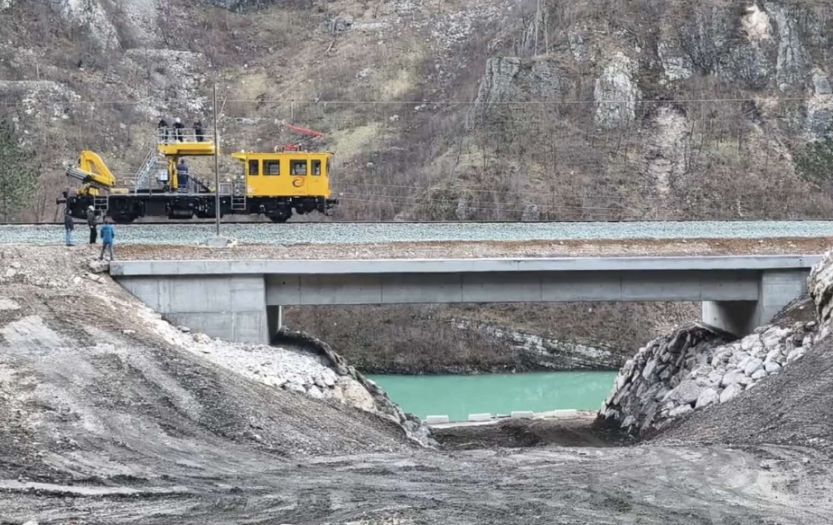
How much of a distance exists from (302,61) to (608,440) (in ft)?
232

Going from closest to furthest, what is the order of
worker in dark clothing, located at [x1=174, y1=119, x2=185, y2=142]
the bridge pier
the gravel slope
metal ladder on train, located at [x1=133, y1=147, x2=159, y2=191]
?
the bridge pier → the gravel slope → worker in dark clothing, located at [x1=174, y1=119, x2=185, y2=142] → metal ladder on train, located at [x1=133, y1=147, x2=159, y2=191]

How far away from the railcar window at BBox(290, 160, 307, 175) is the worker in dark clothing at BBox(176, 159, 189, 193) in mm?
3666

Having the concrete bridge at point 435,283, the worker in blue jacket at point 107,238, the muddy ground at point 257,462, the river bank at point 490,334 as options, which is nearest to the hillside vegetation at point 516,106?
the river bank at point 490,334

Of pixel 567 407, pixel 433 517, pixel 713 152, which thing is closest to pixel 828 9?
pixel 713 152

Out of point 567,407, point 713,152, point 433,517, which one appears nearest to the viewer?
point 433,517

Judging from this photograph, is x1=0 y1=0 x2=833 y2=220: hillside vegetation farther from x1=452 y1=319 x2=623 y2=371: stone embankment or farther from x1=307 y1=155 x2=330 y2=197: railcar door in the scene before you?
x1=307 y1=155 x2=330 y2=197: railcar door

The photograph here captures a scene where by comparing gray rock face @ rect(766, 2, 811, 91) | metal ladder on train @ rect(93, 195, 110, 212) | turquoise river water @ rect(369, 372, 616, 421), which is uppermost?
gray rock face @ rect(766, 2, 811, 91)

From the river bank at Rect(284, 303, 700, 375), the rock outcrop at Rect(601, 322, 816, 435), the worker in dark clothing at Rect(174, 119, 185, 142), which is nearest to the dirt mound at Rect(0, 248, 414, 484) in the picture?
the rock outcrop at Rect(601, 322, 816, 435)

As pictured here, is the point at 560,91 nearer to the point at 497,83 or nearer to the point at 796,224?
the point at 497,83

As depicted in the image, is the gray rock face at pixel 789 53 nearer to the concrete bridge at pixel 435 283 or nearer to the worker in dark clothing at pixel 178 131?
the concrete bridge at pixel 435 283

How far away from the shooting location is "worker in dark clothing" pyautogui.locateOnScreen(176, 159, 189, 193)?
35.1 meters

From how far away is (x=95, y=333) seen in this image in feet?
67.2

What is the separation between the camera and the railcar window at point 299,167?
3509 centimetres

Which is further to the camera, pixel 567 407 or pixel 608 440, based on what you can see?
pixel 567 407
